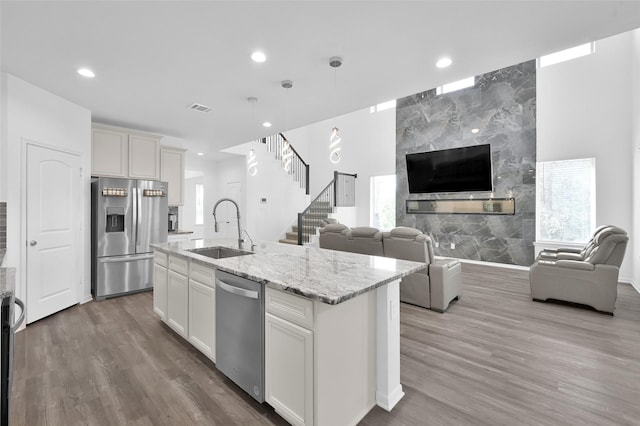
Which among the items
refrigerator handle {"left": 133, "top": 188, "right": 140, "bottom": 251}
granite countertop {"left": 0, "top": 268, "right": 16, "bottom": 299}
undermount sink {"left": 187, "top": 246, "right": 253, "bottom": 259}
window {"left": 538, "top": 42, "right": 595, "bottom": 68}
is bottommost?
undermount sink {"left": 187, "top": 246, "right": 253, "bottom": 259}

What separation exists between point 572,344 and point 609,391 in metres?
0.81

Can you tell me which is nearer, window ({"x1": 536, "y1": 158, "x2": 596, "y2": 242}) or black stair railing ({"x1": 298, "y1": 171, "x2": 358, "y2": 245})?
window ({"x1": 536, "y1": 158, "x2": 596, "y2": 242})

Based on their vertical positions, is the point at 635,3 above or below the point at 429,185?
above

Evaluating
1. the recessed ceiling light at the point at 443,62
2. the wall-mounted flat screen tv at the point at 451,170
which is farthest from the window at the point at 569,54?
the recessed ceiling light at the point at 443,62

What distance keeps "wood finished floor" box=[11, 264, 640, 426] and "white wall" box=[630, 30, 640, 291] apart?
1.53m

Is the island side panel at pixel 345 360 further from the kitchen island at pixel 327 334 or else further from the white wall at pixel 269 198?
the white wall at pixel 269 198

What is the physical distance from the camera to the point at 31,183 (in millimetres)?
3373

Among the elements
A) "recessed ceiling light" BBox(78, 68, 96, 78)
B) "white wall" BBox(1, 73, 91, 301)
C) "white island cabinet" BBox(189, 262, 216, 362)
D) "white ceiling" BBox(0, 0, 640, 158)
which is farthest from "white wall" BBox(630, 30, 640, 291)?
"white wall" BBox(1, 73, 91, 301)

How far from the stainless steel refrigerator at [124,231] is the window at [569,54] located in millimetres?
7665

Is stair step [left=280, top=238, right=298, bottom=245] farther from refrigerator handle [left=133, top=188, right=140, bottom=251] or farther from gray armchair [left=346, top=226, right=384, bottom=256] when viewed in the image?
refrigerator handle [left=133, top=188, right=140, bottom=251]

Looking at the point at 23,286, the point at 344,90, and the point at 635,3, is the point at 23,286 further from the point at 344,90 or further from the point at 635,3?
the point at 635,3

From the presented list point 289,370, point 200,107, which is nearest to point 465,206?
point 200,107

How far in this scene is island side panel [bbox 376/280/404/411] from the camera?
1.92 meters

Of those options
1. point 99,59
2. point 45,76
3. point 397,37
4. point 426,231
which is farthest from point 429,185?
point 45,76
